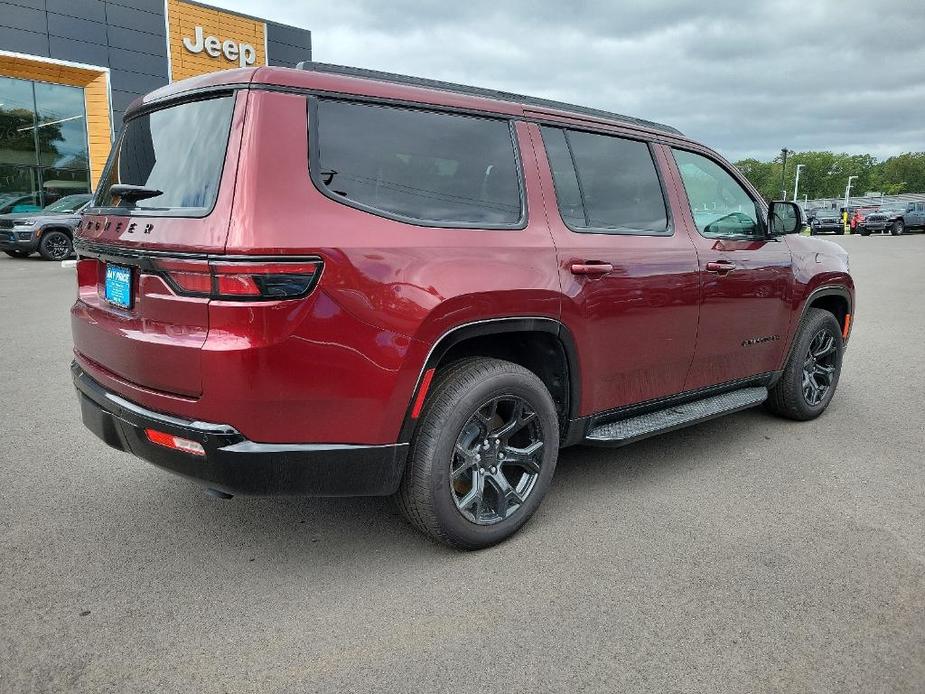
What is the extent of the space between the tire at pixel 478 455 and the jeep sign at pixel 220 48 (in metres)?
26.3

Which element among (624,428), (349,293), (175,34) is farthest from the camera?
(175,34)

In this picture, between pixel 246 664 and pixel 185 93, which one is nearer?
pixel 246 664

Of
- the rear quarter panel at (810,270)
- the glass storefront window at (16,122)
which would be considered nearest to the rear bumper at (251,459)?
the rear quarter panel at (810,270)

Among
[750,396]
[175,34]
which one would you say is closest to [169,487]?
[750,396]

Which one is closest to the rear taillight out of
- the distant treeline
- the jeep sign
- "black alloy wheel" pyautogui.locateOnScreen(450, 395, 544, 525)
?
"black alloy wheel" pyautogui.locateOnScreen(450, 395, 544, 525)

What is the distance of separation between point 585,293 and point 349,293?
123cm

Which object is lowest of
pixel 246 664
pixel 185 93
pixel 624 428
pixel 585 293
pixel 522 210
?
pixel 246 664

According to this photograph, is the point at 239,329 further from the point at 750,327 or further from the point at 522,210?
the point at 750,327

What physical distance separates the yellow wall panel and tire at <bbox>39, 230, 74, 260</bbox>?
1092 centimetres

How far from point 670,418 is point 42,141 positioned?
2580 cm

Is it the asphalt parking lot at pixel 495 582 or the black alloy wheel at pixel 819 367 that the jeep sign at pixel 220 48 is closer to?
the asphalt parking lot at pixel 495 582

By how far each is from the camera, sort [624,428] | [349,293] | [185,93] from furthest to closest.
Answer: [624,428] < [185,93] < [349,293]

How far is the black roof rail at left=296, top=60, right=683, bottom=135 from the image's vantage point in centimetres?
281

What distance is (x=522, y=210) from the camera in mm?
3135
